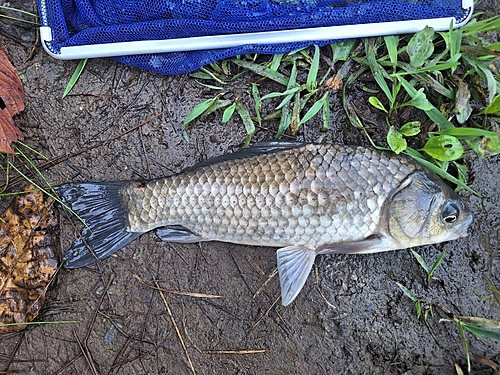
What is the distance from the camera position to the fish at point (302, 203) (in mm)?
2539

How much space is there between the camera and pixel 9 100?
2906 millimetres

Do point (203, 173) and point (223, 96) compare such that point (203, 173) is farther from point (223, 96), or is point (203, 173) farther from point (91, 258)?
point (91, 258)

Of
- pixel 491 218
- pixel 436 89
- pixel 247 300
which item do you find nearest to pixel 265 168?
pixel 247 300

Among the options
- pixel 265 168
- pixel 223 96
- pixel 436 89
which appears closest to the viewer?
pixel 265 168

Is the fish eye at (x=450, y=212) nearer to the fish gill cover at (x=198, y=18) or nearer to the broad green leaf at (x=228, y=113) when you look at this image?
the fish gill cover at (x=198, y=18)

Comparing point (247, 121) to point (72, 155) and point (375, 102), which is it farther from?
point (72, 155)

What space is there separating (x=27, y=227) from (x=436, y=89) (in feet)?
9.81

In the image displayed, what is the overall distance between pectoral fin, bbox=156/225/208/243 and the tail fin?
0.56 feet

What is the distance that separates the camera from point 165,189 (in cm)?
267

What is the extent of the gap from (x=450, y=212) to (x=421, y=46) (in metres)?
1.09

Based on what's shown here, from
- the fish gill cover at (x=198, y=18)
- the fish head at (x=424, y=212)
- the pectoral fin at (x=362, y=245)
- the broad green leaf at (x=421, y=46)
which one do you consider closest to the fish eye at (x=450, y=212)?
the fish head at (x=424, y=212)

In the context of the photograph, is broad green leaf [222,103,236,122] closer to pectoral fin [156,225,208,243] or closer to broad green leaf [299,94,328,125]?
broad green leaf [299,94,328,125]

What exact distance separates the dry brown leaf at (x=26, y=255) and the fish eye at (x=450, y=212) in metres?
2.64

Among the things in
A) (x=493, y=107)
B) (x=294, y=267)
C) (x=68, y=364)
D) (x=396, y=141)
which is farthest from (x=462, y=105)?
(x=68, y=364)
